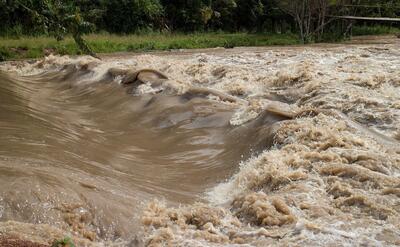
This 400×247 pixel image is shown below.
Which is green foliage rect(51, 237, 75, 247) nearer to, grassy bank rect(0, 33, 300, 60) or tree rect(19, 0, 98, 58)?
tree rect(19, 0, 98, 58)

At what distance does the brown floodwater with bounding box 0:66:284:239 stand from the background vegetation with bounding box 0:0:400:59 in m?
10.9

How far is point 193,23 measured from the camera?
107 feet

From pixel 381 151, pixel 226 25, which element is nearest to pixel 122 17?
pixel 226 25

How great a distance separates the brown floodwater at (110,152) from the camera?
498 centimetres

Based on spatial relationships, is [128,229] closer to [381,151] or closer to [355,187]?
[355,187]

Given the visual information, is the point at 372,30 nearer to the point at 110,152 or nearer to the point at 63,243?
the point at 110,152

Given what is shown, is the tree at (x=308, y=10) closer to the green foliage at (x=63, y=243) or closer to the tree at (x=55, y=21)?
the tree at (x=55, y=21)

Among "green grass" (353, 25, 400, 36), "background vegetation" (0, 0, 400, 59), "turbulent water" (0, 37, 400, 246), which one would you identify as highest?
"background vegetation" (0, 0, 400, 59)

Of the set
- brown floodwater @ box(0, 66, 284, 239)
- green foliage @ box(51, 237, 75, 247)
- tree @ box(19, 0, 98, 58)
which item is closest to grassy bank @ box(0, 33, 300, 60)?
tree @ box(19, 0, 98, 58)

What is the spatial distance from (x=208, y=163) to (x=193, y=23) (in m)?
25.8

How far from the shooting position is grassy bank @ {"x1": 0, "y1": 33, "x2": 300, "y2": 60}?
2169cm

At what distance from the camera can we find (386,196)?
18.1ft

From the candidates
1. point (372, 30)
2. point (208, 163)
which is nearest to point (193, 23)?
point (372, 30)

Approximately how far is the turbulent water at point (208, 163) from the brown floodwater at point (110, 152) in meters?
0.02
